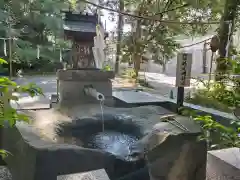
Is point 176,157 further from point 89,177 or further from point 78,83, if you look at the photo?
point 78,83

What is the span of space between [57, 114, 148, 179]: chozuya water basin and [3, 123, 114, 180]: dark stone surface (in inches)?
14.7

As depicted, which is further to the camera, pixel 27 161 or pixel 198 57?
pixel 198 57

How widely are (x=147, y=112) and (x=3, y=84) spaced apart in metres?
3.68

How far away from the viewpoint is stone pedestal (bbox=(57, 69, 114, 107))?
5.07 meters

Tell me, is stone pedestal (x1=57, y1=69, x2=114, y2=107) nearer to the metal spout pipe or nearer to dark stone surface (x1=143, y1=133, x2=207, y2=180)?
the metal spout pipe

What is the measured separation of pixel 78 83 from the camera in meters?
5.18

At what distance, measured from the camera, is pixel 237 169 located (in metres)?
1.71

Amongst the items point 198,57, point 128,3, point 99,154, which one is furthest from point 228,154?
point 198,57

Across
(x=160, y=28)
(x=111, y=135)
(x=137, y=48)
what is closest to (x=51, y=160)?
(x=111, y=135)

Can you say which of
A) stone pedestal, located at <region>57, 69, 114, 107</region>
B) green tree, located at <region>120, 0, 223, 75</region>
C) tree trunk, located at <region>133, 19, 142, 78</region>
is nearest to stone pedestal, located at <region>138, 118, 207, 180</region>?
stone pedestal, located at <region>57, 69, 114, 107</region>

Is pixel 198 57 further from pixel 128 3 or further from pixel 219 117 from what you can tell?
pixel 219 117

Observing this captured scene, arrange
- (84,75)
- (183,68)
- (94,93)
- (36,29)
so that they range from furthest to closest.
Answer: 1. (36,29)
2. (84,75)
3. (94,93)
4. (183,68)

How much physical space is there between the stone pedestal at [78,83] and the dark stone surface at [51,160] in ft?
7.69

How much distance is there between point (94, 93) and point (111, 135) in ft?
4.28
